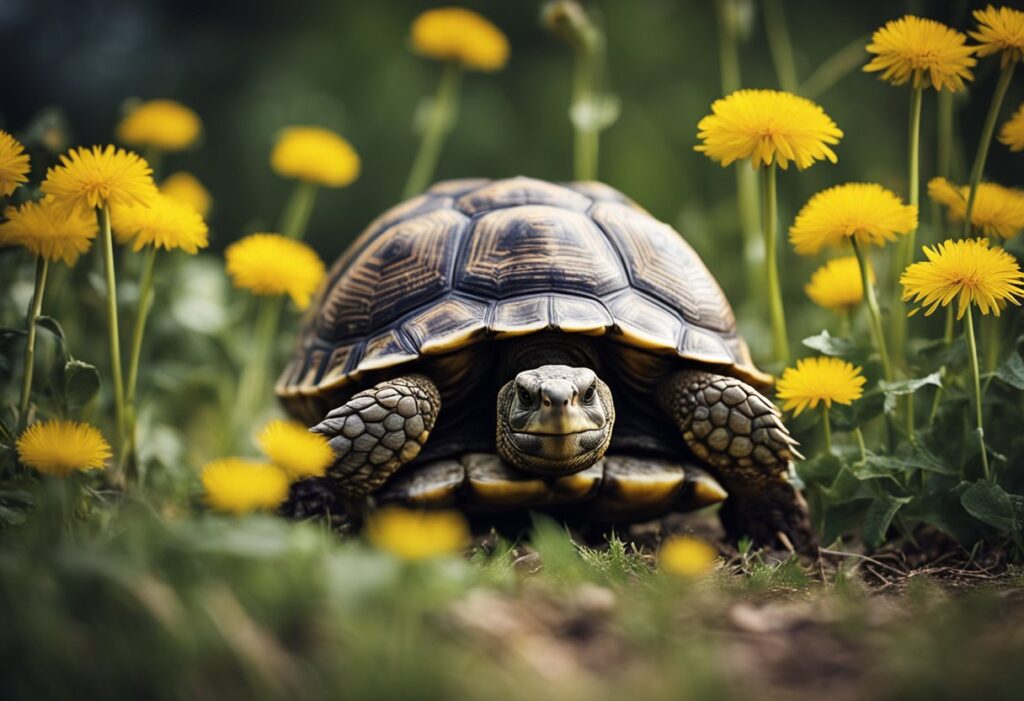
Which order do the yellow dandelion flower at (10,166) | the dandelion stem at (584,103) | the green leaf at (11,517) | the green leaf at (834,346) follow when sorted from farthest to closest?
the dandelion stem at (584,103) < the green leaf at (834,346) < the yellow dandelion flower at (10,166) < the green leaf at (11,517)

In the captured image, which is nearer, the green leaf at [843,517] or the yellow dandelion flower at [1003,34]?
the yellow dandelion flower at [1003,34]

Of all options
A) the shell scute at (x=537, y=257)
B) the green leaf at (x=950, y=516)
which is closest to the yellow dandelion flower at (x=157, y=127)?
the shell scute at (x=537, y=257)

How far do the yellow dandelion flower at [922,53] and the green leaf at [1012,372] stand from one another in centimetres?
72

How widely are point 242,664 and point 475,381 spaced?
1.30 m

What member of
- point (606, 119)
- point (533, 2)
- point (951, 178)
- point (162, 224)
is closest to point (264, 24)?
point (533, 2)

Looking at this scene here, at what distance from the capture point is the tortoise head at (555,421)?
203 centimetres

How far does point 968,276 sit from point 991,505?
58 cm

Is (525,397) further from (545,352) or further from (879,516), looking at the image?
(879,516)

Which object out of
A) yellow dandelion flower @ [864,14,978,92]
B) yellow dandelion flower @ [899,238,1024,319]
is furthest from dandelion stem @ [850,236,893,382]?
yellow dandelion flower @ [864,14,978,92]

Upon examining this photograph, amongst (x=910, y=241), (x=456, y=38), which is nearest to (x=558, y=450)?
(x=910, y=241)

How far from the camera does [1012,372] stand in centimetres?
212

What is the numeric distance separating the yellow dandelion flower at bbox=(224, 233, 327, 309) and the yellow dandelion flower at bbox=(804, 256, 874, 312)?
159cm

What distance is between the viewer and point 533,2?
6.40 meters

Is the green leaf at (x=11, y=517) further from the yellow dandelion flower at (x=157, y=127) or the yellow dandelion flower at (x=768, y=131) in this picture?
the yellow dandelion flower at (x=768, y=131)
